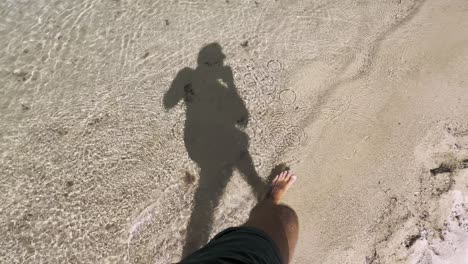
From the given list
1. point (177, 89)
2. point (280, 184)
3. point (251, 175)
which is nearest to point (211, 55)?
point (177, 89)

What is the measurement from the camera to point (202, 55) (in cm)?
459

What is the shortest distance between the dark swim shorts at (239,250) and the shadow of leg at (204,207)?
1.20 metres

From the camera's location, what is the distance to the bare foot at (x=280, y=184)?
3771 millimetres

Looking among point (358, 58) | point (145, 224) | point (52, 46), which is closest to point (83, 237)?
point (145, 224)

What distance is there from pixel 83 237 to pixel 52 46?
227cm

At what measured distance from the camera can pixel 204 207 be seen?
384 cm

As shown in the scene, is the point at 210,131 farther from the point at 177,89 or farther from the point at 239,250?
the point at 239,250

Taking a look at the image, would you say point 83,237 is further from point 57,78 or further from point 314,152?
point 314,152

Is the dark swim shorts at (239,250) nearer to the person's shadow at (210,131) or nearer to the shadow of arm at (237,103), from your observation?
the person's shadow at (210,131)

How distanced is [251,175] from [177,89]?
1260 mm

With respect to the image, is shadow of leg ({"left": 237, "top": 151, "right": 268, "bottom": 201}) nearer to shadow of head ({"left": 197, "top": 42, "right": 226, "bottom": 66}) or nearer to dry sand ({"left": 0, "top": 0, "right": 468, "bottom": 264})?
dry sand ({"left": 0, "top": 0, "right": 468, "bottom": 264})

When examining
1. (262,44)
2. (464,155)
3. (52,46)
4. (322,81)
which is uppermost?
(52,46)

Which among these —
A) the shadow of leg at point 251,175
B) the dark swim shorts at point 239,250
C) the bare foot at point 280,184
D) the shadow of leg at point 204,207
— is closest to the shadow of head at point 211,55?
the shadow of leg at point 251,175

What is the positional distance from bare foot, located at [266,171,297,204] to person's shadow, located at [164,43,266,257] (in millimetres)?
139
